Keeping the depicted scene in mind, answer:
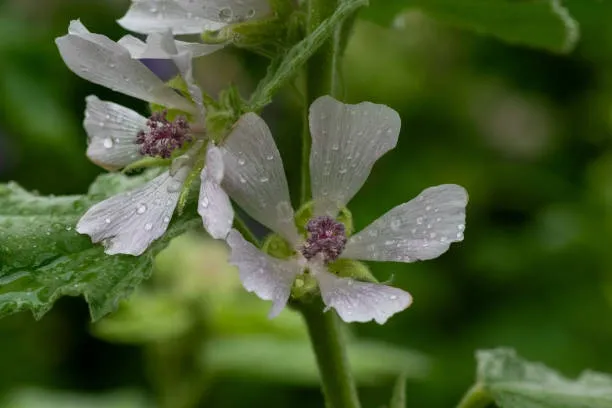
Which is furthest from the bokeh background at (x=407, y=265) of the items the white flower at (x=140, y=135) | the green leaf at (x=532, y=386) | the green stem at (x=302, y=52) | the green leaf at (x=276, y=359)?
the green stem at (x=302, y=52)

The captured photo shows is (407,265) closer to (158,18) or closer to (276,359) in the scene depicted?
(276,359)

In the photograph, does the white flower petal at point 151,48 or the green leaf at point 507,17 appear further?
the green leaf at point 507,17

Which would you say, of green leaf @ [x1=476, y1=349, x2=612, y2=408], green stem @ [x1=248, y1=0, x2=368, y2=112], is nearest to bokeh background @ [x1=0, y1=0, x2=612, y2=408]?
green leaf @ [x1=476, y1=349, x2=612, y2=408]

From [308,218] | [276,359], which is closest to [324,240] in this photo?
[308,218]

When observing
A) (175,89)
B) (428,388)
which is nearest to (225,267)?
(428,388)

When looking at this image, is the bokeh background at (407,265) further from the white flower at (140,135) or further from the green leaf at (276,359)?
the white flower at (140,135)
